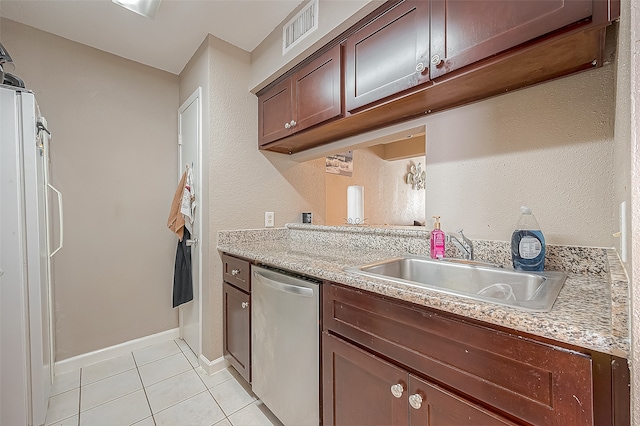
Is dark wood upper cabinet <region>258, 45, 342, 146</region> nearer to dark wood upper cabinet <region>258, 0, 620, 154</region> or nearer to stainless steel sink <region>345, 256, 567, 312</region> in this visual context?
dark wood upper cabinet <region>258, 0, 620, 154</region>

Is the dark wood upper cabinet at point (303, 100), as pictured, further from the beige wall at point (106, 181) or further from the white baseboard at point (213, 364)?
the white baseboard at point (213, 364)

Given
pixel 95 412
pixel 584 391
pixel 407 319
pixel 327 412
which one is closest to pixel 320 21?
pixel 407 319

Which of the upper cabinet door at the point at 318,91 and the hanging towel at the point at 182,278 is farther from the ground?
the upper cabinet door at the point at 318,91

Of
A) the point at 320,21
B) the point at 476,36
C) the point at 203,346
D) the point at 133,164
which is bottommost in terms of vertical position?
the point at 203,346

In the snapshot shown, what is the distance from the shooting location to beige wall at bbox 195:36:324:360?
1.88 metres

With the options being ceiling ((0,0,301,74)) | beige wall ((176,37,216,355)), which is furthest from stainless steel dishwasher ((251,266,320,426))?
ceiling ((0,0,301,74))

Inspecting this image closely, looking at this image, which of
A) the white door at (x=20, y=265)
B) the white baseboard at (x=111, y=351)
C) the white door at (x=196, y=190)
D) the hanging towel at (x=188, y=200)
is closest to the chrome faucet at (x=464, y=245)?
the white door at (x=196, y=190)

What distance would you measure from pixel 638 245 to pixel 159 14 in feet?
7.76

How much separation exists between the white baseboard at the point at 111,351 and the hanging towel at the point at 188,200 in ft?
3.62

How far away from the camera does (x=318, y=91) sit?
1.56 meters

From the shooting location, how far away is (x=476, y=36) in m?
0.93

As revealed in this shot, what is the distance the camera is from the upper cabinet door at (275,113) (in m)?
1.80

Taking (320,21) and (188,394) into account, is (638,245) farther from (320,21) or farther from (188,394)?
(188,394)

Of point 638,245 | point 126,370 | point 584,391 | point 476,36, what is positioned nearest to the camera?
point 638,245
